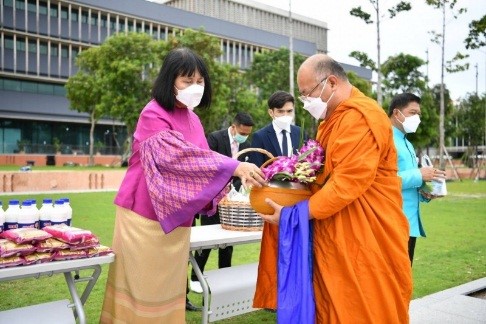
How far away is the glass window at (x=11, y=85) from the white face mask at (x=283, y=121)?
4264 cm

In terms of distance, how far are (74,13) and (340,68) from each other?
48.2 m

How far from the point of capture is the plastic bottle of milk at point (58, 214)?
3.13 m

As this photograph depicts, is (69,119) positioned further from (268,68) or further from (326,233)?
(326,233)

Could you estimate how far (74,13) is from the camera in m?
45.7

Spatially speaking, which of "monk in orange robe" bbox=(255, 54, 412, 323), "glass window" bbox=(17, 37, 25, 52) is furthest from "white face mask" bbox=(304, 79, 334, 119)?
"glass window" bbox=(17, 37, 25, 52)

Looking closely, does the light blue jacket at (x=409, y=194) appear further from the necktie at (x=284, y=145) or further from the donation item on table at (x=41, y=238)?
the donation item on table at (x=41, y=238)

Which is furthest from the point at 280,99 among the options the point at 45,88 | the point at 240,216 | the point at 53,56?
the point at 53,56

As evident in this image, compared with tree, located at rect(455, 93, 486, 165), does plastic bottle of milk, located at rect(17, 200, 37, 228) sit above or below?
below

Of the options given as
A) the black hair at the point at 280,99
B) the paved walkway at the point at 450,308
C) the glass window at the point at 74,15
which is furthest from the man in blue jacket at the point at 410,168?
the glass window at the point at 74,15

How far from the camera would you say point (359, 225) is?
253cm

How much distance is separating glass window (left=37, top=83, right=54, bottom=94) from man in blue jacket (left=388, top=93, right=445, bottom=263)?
44557 millimetres

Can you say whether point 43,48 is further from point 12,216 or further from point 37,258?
point 37,258

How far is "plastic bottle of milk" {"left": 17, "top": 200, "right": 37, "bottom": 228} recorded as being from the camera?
2.99 meters

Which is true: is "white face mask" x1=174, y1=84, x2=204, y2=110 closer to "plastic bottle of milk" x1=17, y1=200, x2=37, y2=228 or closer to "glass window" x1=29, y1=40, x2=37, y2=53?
"plastic bottle of milk" x1=17, y1=200, x2=37, y2=228
